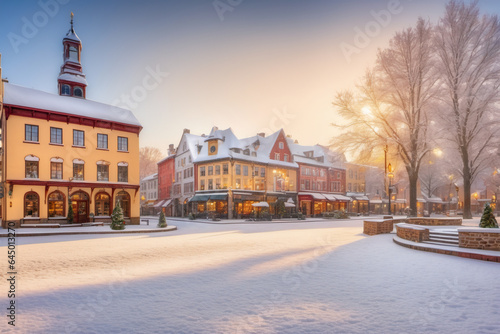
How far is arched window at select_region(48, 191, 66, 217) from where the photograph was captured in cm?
2488

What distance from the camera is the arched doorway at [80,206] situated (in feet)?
85.5

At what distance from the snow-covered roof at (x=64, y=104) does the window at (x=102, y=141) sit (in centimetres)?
154

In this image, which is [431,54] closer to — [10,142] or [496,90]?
[496,90]

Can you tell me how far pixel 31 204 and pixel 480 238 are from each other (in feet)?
93.4

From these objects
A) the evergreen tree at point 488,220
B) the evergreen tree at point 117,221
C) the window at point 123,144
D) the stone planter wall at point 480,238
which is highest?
the window at point 123,144

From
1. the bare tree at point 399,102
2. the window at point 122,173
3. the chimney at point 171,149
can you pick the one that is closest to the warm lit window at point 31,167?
the window at point 122,173

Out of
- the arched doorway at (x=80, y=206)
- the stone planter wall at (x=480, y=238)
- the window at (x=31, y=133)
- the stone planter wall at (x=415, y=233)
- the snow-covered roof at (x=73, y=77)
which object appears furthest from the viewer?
the snow-covered roof at (x=73, y=77)

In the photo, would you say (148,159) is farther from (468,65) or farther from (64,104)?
(468,65)

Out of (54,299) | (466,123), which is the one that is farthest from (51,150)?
(466,123)

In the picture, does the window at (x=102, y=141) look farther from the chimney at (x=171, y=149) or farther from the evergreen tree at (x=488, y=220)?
the evergreen tree at (x=488, y=220)

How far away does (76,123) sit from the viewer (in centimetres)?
2639

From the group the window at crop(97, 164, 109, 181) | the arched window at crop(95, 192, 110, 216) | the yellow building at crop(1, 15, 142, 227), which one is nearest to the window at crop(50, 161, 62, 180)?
the yellow building at crop(1, 15, 142, 227)

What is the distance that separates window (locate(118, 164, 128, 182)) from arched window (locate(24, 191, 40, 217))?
6495 millimetres

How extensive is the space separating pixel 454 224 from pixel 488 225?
8.93 m
